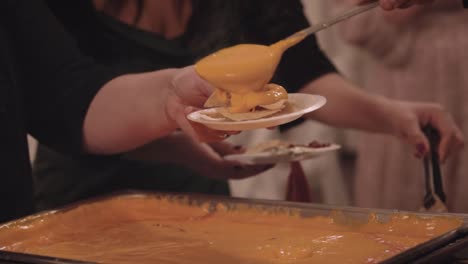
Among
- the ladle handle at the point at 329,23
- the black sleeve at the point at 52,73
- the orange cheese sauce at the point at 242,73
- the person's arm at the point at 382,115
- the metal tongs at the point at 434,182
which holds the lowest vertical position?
the metal tongs at the point at 434,182

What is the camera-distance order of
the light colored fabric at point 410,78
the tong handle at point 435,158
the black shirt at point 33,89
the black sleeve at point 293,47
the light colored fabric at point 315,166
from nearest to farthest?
the black shirt at point 33,89 < the tong handle at point 435,158 < the black sleeve at point 293,47 < the light colored fabric at point 410,78 < the light colored fabric at point 315,166

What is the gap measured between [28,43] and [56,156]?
341 mm

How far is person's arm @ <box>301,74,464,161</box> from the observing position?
4.49 ft

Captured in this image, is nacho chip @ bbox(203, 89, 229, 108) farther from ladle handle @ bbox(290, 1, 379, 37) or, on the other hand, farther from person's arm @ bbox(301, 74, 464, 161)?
person's arm @ bbox(301, 74, 464, 161)

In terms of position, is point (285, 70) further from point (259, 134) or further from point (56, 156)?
point (259, 134)

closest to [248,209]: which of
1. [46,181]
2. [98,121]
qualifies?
[98,121]

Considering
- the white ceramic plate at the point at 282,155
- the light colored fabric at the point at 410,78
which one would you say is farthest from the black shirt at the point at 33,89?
the light colored fabric at the point at 410,78

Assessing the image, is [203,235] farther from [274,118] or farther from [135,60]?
[135,60]

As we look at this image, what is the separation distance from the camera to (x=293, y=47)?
5.16ft

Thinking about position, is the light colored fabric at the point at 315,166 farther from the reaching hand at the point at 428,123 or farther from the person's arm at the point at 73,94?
the person's arm at the point at 73,94

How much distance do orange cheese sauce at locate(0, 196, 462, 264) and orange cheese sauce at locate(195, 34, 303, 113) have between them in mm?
192

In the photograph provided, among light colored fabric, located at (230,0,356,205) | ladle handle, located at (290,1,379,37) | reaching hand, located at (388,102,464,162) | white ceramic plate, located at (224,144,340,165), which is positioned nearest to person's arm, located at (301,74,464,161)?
reaching hand, located at (388,102,464,162)

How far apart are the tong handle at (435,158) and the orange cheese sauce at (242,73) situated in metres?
0.49

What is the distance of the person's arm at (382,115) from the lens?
1368 millimetres
